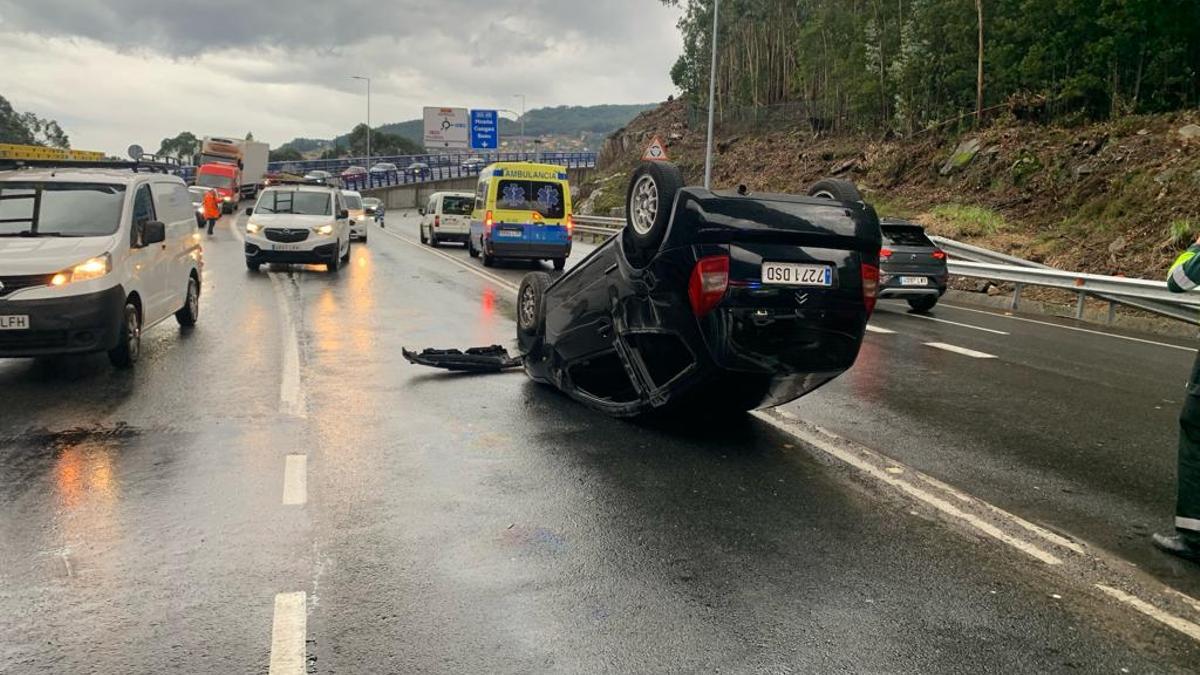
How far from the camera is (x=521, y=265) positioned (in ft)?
75.4

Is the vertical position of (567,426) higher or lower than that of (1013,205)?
lower

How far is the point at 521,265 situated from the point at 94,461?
1755 centimetres

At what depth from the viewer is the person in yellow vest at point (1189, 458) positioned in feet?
14.2

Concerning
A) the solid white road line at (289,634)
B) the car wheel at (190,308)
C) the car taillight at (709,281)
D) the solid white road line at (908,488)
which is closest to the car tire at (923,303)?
the solid white road line at (908,488)

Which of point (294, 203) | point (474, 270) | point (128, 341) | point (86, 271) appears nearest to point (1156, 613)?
point (86, 271)

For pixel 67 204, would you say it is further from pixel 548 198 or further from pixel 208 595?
pixel 548 198

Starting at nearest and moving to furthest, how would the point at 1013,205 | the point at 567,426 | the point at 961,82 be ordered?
the point at 567,426 → the point at 1013,205 → the point at 961,82

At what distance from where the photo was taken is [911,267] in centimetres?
1513

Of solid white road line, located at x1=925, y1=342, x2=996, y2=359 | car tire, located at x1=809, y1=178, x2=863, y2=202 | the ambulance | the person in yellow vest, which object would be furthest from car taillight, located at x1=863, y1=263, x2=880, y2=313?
the ambulance

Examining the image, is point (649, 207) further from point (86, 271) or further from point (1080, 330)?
point (1080, 330)

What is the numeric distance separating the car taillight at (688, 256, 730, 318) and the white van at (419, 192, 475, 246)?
960 inches

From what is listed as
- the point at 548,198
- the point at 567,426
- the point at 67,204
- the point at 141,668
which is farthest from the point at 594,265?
the point at 548,198

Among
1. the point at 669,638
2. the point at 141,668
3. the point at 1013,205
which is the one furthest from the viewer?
the point at 1013,205

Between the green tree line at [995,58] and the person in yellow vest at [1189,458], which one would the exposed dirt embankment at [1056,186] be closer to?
the green tree line at [995,58]
